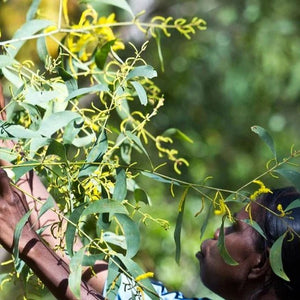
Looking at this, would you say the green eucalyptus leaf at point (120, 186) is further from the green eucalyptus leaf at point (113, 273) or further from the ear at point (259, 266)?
the ear at point (259, 266)

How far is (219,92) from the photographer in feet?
12.8

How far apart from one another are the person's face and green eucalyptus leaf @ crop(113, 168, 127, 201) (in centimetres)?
29

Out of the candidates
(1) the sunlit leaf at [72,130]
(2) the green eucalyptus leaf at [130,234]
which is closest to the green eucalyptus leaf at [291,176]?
(2) the green eucalyptus leaf at [130,234]

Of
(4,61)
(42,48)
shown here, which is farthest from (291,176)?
(42,48)

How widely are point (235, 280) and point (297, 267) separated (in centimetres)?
14

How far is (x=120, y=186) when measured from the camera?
4.42 feet

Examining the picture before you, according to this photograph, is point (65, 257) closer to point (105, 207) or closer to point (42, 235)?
point (42, 235)

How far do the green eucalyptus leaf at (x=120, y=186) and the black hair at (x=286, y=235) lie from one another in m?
0.23

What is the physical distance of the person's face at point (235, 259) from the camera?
1.57 metres

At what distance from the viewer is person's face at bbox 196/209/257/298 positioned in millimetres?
1571

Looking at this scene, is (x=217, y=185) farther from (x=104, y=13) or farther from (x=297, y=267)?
(x=297, y=267)

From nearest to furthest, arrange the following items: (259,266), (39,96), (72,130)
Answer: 1. (39,96)
2. (72,130)
3. (259,266)

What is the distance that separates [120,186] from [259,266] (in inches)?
12.8

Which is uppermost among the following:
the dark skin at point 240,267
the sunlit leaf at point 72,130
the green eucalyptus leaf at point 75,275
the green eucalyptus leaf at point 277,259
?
the sunlit leaf at point 72,130
